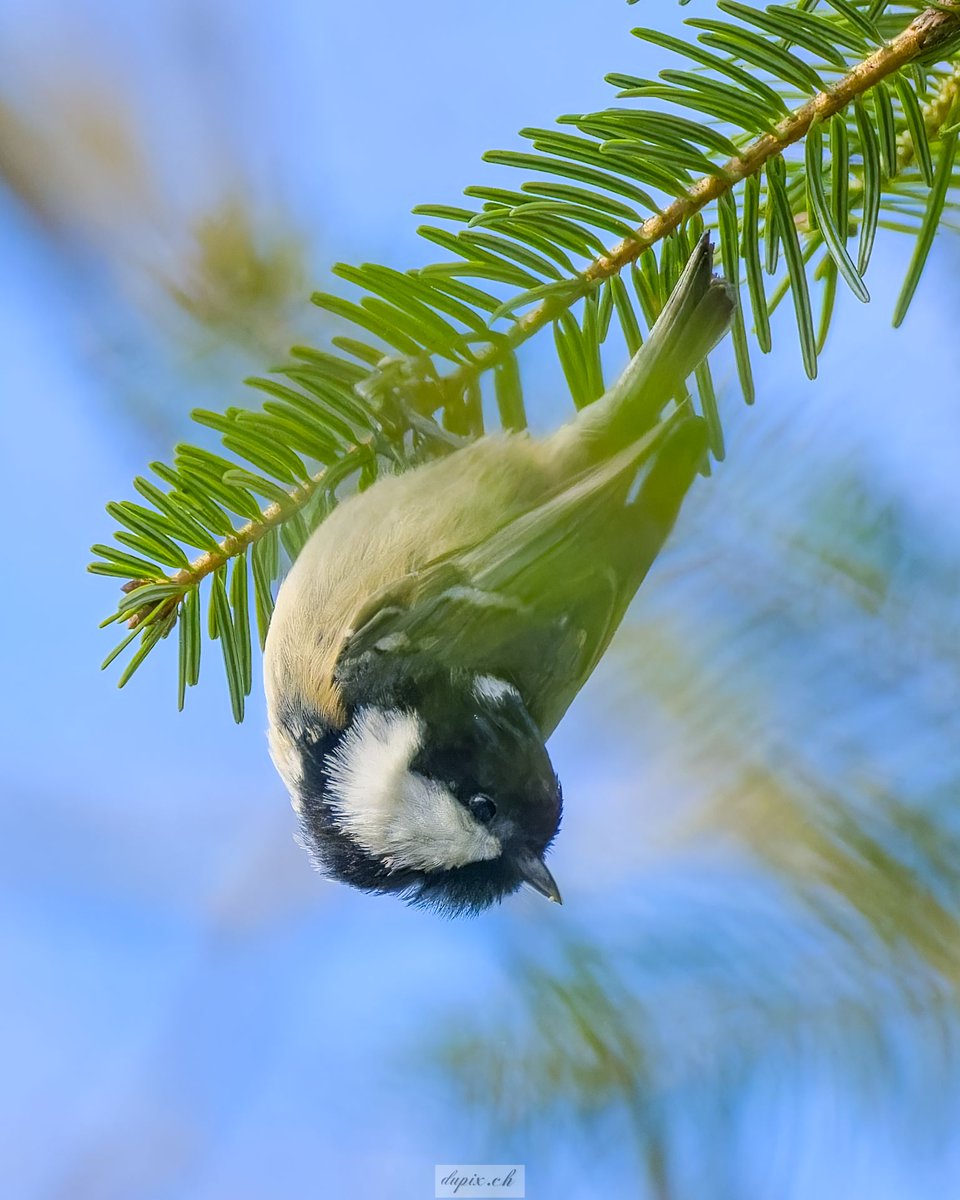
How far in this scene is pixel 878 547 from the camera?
14.3 inches

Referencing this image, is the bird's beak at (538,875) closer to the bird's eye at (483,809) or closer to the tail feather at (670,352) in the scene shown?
the bird's eye at (483,809)

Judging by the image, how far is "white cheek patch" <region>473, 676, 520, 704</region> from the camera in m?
0.40

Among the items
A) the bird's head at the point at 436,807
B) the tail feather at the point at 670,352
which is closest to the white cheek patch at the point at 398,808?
the bird's head at the point at 436,807

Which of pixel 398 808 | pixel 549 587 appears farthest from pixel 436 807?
pixel 549 587

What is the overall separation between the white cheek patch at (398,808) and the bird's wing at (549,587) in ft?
0.10

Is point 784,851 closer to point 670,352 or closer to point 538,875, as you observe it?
point 538,875

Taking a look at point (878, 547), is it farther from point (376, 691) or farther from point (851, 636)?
point (376, 691)

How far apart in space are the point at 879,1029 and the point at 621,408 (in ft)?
0.88

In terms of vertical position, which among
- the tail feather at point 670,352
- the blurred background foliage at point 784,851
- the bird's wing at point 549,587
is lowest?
the blurred background foliage at point 784,851

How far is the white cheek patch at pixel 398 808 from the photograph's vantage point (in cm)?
43

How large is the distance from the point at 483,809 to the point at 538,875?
0.11ft

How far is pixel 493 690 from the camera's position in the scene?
1.32 feet

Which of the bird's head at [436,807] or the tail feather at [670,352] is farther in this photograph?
the bird's head at [436,807]

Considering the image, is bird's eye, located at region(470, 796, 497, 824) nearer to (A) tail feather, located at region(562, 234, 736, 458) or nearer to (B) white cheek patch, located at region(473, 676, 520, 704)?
(B) white cheek patch, located at region(473, 676, 520, 704)
